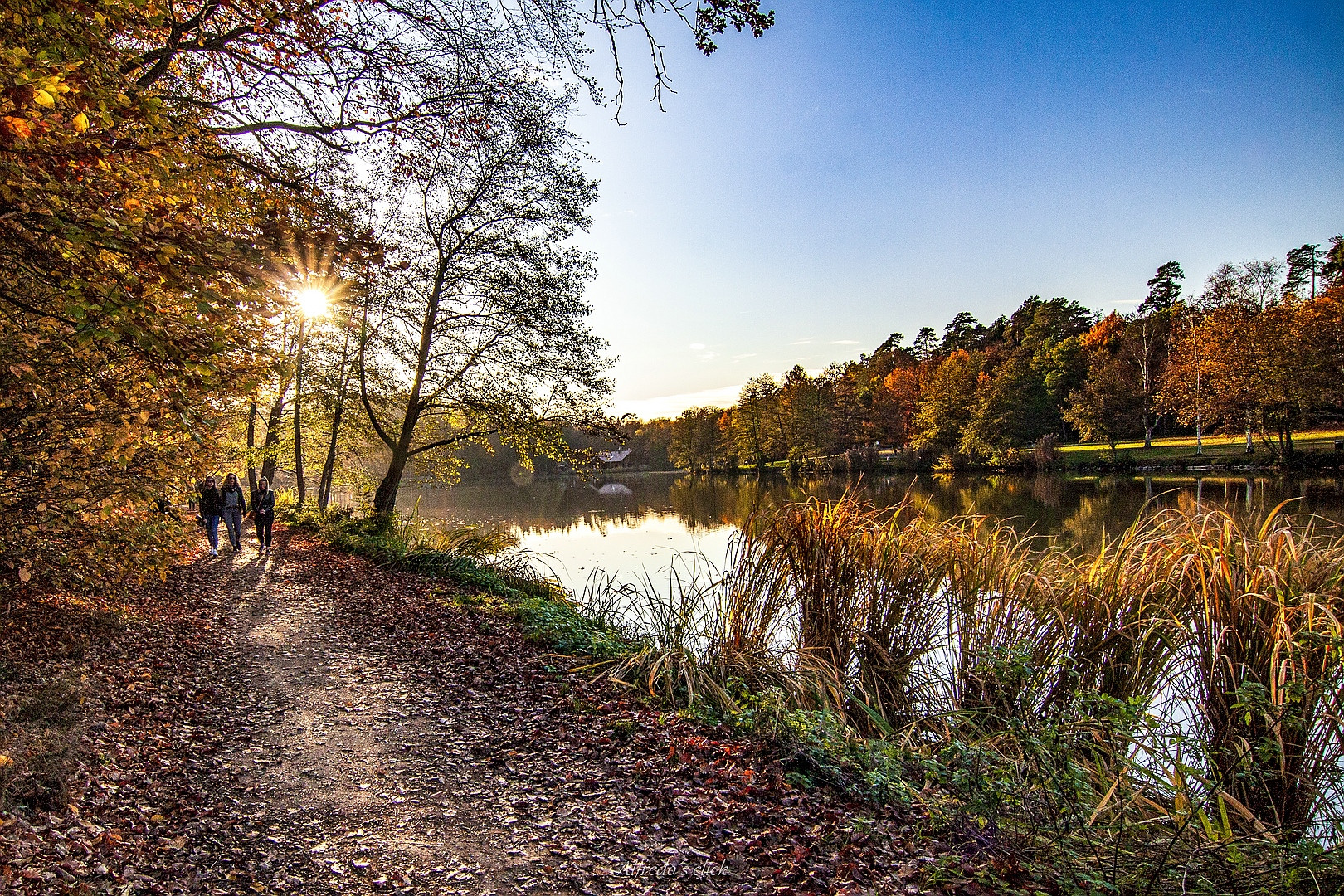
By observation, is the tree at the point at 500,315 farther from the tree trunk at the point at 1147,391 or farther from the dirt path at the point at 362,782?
the tree trunk at the point at 1147,391

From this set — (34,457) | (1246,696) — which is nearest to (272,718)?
(34,457)

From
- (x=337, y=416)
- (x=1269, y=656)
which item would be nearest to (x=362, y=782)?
(x=1269, y=656)

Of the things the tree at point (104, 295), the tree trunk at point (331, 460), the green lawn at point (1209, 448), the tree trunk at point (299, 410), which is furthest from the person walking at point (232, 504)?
the green lawn at point (1209, 448)

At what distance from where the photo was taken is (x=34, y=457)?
4480 mm

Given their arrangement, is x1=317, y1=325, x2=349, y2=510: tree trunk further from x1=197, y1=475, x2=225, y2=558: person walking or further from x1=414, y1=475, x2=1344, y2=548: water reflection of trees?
x1=197, y1=475, x2=225, y2=558: person walking

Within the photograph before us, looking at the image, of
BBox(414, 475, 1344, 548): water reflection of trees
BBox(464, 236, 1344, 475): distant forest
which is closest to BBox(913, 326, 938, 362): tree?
BBox(464, 236, 1344, 475): distant forest

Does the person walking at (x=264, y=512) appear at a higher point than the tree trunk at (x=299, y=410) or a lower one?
lower

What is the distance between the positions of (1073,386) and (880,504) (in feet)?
119

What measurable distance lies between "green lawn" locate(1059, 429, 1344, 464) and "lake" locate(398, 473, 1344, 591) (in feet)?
14.8

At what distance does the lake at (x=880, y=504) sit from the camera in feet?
52.1

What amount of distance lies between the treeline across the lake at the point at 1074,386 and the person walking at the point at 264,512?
18.1 meters

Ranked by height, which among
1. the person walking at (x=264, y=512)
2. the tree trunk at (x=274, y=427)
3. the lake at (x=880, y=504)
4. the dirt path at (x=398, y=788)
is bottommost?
the lake at (x=880, y=504)

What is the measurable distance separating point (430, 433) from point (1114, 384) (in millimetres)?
40781

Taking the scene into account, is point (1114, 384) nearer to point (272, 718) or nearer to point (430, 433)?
point (430, 433)
